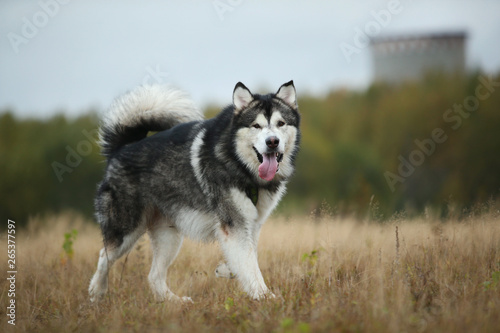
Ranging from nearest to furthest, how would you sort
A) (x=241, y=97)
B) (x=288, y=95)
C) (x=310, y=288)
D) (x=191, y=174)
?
1. (x=310, y=288)
2. (x=241, y=97)
3. (x=288, y=95)
4. (x=191, y=174)

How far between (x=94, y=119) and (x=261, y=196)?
2963cm

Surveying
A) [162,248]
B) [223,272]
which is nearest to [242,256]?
[223,272]

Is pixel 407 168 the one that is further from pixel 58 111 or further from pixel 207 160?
pixel 207 160

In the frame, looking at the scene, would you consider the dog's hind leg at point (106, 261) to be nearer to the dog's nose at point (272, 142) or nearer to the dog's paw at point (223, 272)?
the dog's paw at point (223, 272)

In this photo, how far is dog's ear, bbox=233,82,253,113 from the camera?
5.57 meters

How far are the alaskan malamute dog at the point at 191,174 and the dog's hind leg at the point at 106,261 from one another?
0.04 feet

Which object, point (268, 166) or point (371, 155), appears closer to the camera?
point (268, 166)

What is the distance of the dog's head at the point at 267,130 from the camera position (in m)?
5.34

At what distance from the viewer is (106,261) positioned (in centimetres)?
609

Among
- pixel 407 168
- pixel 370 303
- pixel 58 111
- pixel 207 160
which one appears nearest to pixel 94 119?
pixel 58 111

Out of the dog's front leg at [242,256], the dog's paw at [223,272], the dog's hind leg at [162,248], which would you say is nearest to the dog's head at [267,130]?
the dog's front leg at [242,256]

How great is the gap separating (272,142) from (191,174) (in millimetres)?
1218

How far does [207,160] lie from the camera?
576 cm

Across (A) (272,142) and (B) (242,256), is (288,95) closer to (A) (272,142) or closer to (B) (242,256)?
(A) (272,142)
